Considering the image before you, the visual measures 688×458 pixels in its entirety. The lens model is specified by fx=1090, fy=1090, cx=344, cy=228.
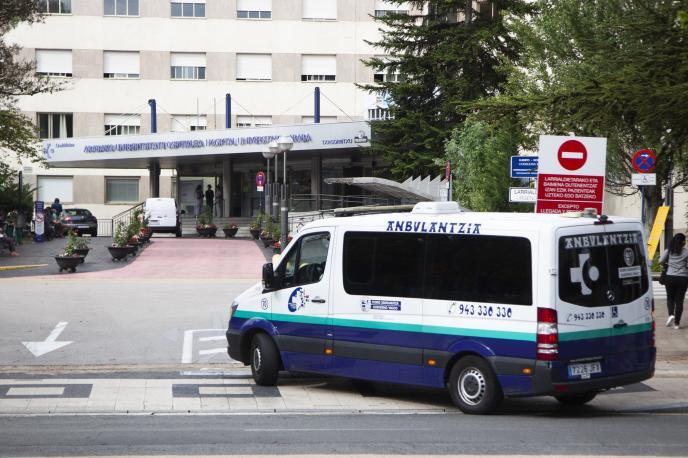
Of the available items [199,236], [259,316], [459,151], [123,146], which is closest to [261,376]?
[259,316]

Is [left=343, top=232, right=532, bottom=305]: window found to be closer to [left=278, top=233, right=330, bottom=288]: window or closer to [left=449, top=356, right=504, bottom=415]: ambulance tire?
[left=278, top=233, right=330, bottom=288]: window

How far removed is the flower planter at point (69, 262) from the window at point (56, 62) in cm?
3450

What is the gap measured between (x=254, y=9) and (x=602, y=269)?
5587cm

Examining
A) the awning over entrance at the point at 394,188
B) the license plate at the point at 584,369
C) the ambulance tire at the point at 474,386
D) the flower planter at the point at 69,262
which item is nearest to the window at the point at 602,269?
the license plate at the point at 584,369

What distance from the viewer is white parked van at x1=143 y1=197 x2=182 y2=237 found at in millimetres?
48625

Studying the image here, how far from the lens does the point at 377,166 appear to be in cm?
5594

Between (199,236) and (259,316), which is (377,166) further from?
(259,316)

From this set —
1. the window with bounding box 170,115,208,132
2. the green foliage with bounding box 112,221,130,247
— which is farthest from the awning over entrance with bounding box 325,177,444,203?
the window with bounding box 170,115,208,132

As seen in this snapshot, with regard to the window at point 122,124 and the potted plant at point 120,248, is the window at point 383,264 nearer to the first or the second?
the potted plant at point 120,248

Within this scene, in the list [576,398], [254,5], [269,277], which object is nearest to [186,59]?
[254,5]

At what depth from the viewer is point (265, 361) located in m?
13.2

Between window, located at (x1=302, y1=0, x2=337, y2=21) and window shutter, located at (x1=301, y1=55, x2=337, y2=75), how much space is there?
2.29 meters

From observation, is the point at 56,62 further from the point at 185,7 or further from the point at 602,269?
the point at 602,269

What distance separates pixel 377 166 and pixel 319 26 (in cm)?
1287
